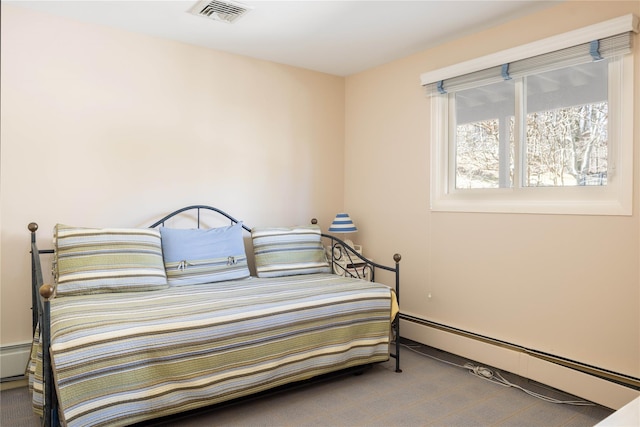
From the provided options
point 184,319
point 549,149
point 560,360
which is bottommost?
point 560,360

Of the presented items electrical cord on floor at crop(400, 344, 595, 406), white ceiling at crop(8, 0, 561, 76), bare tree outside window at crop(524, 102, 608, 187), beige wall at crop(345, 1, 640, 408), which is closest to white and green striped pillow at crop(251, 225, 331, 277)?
beige wall at crop(345, 1, 640, 408)

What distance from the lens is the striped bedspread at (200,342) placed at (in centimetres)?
183

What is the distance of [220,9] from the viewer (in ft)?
8.50

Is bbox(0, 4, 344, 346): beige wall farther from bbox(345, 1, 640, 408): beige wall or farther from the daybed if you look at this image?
bbox(345, 1, 640, 408): beige wall

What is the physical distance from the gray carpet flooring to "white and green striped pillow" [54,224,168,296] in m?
0.68

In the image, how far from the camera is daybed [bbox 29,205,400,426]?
1.84 metres

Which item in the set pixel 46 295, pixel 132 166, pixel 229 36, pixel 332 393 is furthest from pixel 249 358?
pixel 229 36

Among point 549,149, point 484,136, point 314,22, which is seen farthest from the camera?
point 484,136

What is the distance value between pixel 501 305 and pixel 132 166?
2514 millimetres

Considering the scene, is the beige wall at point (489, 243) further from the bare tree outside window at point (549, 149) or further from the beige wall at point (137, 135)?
the beige wall at point (137, 135)

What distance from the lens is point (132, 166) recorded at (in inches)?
117

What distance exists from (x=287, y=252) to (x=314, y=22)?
1504 mm

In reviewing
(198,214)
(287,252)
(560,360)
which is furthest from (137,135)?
(560,360)

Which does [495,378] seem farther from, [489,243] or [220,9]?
[220,9]
